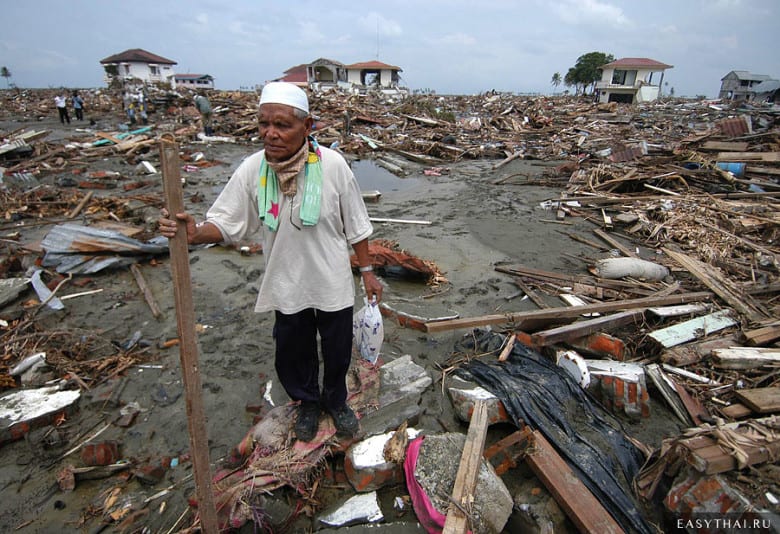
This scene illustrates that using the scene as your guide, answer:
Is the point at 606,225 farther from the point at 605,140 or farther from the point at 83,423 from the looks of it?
the point at 605,140

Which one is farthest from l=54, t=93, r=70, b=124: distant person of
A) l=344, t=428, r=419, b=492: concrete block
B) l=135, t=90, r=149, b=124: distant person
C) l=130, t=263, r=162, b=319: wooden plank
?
l=344, t=428, r=419, b=492: concrete block

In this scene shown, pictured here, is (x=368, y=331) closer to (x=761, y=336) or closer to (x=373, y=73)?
(x=761, y=336)

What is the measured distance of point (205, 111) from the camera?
1570 cm

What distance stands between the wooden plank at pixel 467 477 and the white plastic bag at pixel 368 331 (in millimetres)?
858

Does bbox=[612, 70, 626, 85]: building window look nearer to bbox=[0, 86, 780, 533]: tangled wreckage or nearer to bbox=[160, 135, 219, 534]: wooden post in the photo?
bbox=[0, 86, 780, 533]: tangled wreckage

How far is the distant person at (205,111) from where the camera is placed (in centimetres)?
1551

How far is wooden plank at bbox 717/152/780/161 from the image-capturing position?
9123mm

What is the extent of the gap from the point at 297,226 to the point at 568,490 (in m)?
2.12

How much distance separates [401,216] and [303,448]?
6284 mm

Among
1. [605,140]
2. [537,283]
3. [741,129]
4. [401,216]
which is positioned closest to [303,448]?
[537,283]

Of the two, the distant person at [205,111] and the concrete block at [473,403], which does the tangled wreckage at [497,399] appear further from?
the distant person at [205,111]

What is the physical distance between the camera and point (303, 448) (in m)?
2.34

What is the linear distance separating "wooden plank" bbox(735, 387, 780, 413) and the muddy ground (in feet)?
1.80

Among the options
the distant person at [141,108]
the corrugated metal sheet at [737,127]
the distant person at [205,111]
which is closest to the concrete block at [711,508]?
the corrugated metal sheet at [737,127]
